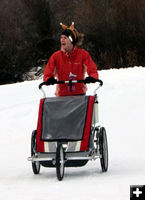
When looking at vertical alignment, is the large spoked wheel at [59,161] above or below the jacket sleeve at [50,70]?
below

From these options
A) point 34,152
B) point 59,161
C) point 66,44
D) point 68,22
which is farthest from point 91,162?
point 68,22

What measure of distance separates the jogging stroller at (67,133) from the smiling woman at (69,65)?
0.36 meters

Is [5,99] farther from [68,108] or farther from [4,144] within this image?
[68,108]

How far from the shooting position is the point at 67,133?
290 inches

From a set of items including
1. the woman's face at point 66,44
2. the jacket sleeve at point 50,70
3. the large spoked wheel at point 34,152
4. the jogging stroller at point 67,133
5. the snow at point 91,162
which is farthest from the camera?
the woman's face at point 66,44

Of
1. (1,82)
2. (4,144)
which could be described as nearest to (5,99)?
(4,144)

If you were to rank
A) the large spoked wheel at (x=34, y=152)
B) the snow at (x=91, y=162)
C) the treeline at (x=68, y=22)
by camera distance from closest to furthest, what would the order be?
the snow at (x=91, y=162)
the large spoked wheel at (x=34, y=152)
the treeline at (x=68, y=22)

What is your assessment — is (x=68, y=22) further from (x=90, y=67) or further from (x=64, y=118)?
(x=64, y=118)

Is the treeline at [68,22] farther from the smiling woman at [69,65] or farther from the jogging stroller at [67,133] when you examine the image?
the jogging stroller at [67,133]

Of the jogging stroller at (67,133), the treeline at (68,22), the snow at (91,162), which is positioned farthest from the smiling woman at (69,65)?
the treeline at (68,22)

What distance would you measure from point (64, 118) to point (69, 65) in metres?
0.77

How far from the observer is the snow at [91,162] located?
244 inches

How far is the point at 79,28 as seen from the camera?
23078 mm

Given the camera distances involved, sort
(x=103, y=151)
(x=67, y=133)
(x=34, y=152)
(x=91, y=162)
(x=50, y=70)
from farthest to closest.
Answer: (x=91, y=162), (x=50, y=70), (x=103, y=151), (x=34, y=152), (x=67, y=133)
